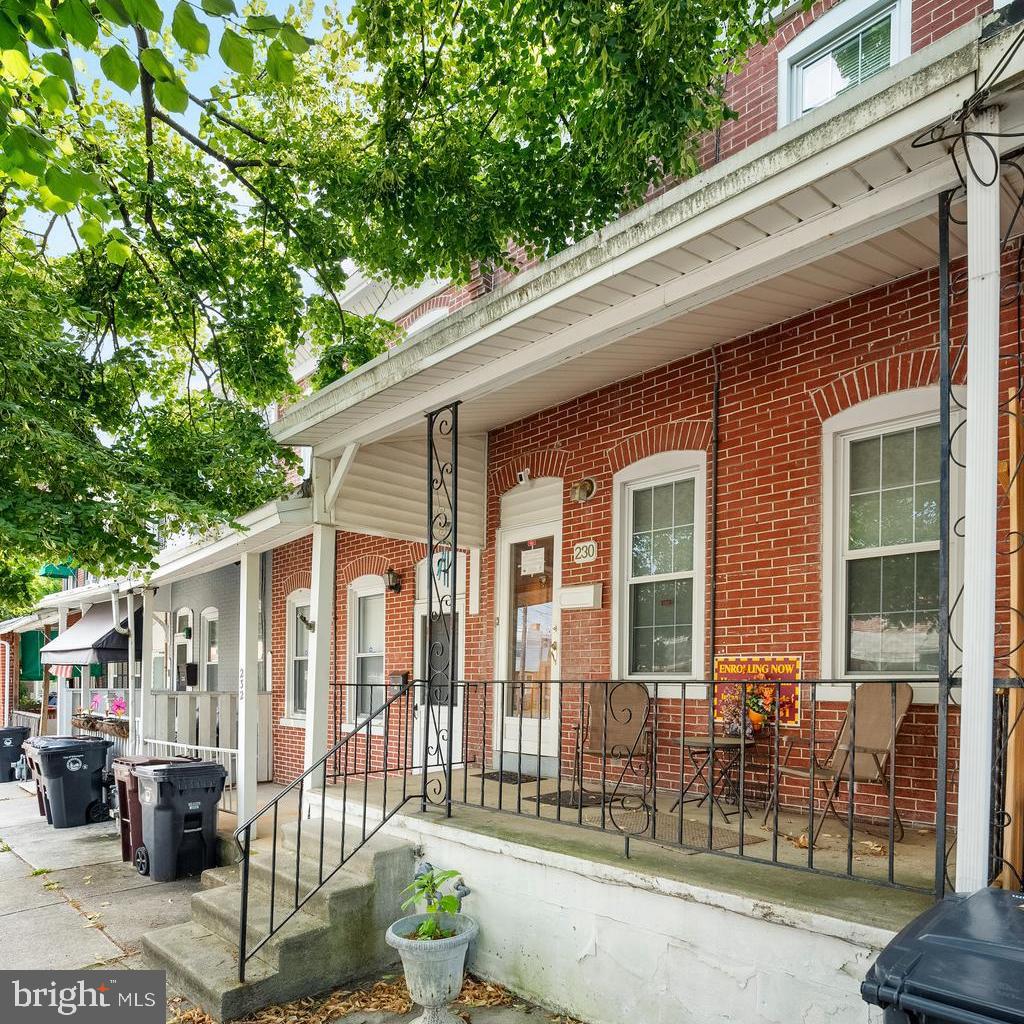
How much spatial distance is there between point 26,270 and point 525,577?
541cm

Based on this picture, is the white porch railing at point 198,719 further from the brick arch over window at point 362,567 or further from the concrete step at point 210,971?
the concrete step at point 210,971

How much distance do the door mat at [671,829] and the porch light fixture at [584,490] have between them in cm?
260

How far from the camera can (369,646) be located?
33.0 ft

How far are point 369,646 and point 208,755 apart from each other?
7.42 ft

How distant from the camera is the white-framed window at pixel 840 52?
610 centimetres

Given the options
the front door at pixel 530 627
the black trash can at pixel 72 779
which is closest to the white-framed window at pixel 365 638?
the front door at pixel 530 627

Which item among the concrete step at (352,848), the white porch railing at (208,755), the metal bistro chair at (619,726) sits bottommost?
the white porch railing at (208,755)

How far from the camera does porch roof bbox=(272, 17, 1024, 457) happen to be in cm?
302

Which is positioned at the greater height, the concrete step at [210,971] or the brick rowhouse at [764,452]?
the brick rowhouse at [764,452]

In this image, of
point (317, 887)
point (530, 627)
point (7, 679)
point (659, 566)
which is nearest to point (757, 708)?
point (659, 566)

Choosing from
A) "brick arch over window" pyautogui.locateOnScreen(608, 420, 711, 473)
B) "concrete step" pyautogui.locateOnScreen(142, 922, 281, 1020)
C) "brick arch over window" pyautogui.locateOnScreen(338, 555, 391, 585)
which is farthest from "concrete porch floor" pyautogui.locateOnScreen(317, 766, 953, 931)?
"brick arch over window" pyautogui.locateOnScreen(338, 555, 391, 585)

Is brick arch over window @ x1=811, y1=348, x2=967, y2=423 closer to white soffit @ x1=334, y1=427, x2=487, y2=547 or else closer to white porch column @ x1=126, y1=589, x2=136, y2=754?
white soffit @ x1=334, y1=427, x2=487, y2=547

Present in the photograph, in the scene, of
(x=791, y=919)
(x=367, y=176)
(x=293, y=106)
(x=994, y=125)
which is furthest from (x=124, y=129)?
(x=791, y=919)

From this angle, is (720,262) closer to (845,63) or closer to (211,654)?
(845,63)
